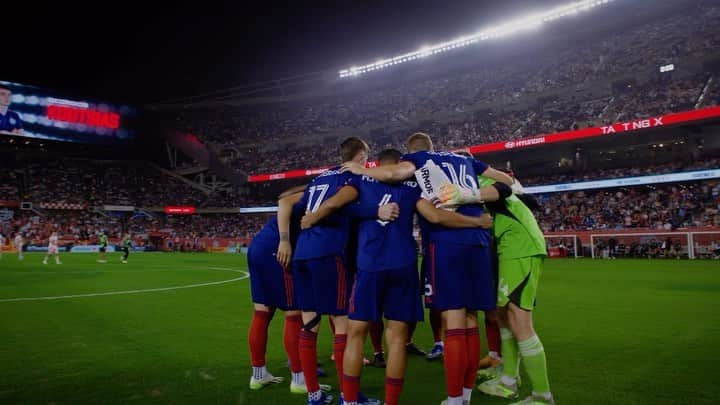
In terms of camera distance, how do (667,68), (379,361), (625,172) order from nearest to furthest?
1. (379,361)
2. (625,172)
3. (667,68)

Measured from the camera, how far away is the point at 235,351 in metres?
5.82

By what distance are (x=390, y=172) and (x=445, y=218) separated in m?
0.56

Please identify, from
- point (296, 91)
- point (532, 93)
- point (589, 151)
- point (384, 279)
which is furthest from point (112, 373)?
point (296, 91)

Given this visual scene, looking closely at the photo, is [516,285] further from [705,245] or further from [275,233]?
[705,245]

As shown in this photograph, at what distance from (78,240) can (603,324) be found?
49.3m

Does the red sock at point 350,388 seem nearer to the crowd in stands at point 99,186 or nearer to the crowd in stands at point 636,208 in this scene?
the crowd in stands at point 636,208

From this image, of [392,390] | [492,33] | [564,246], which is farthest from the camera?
[492,33]

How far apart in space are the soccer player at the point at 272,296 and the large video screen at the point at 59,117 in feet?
178

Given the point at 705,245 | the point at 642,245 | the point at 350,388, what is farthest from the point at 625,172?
the point at 350,388

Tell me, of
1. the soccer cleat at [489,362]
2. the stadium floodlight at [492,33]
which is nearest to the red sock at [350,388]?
the soccer cleat at [489,362]

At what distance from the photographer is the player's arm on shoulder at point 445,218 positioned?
355 cm

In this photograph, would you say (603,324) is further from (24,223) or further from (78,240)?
(24,223)

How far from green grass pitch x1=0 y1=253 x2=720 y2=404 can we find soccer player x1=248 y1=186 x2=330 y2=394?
0.23m

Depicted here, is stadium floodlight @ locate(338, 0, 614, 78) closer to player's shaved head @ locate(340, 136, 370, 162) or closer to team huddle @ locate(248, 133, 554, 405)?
team huddle @ locate(248, 133, 554, 405)
